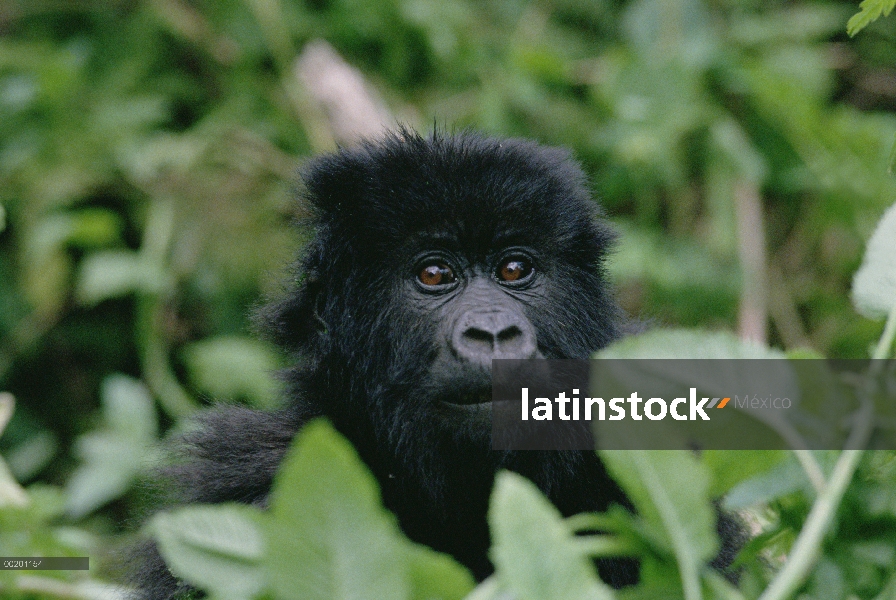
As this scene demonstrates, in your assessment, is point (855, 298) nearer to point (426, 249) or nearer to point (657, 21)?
point (426, 249)

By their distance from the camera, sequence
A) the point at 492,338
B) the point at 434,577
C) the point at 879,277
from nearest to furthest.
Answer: the point at 434,577 → the point at 879,277 → the point at 492,338

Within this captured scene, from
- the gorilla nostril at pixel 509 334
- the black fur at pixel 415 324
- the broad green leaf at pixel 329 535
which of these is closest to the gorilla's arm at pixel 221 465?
the black fur at pixel 415 324

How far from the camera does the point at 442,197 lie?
8.36 ft

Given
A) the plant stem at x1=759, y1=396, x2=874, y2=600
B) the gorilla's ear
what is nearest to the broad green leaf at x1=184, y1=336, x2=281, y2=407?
the gorilla's ear

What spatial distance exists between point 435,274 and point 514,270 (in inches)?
9.4

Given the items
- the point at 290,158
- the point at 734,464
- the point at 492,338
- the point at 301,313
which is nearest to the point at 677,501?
the point at 734,464

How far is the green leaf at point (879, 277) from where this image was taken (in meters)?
1.32

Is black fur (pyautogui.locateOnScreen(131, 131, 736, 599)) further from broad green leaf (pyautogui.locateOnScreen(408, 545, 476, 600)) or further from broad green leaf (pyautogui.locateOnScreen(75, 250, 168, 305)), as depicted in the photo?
broad green leaf (pyautogui.locateOnScreen(75, 250, 168, 305))

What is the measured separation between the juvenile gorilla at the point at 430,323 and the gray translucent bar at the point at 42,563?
0.65 feet

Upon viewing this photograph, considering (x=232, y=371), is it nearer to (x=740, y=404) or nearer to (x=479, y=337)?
(x=479, y=337)

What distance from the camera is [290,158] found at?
566cm

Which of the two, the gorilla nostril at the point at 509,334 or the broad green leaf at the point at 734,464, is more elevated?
the gorilla nostril at the point at 509,334

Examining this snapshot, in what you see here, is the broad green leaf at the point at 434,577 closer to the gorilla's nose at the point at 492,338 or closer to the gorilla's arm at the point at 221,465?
the gorilla's nose at the point at 492,338

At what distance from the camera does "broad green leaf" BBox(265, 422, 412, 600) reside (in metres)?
0.94
